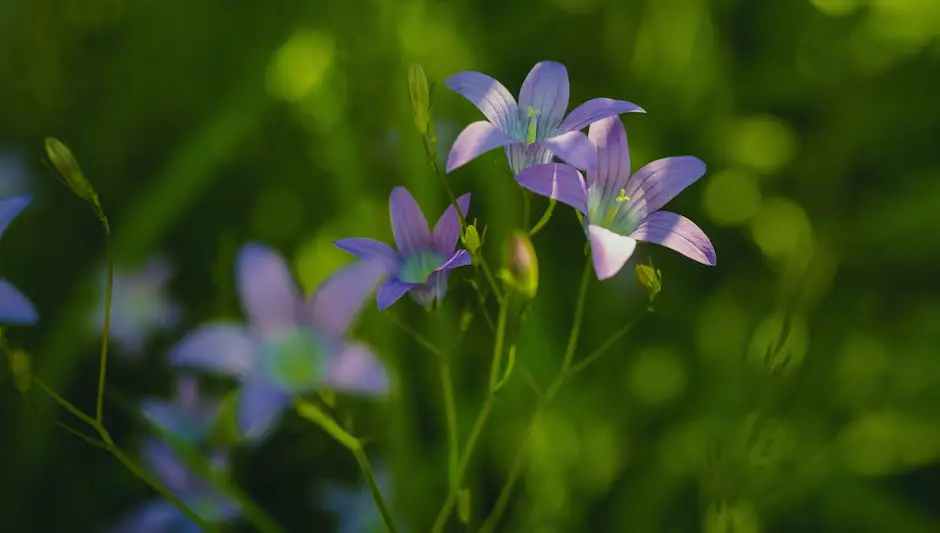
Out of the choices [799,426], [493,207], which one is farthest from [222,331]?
[799,426]

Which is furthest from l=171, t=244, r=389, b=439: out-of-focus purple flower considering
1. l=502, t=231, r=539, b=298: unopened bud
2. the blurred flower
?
the blurred flower

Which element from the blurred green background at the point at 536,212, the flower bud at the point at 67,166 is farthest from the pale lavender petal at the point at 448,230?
the blurred green background at the point at 536,212

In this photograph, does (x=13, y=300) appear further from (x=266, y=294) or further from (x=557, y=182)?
(x=557, y=182)

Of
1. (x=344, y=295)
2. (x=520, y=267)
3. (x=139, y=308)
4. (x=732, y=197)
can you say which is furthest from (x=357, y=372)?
(x=732, y=197)

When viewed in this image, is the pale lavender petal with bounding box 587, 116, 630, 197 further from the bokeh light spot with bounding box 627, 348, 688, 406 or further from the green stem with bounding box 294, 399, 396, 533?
the bokeh light spot with bounding box 627, 348, 688, 406

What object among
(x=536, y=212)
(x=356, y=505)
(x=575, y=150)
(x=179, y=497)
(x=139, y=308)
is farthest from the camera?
(x=536, y=212)

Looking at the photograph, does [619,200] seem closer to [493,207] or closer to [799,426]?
[493,207]
